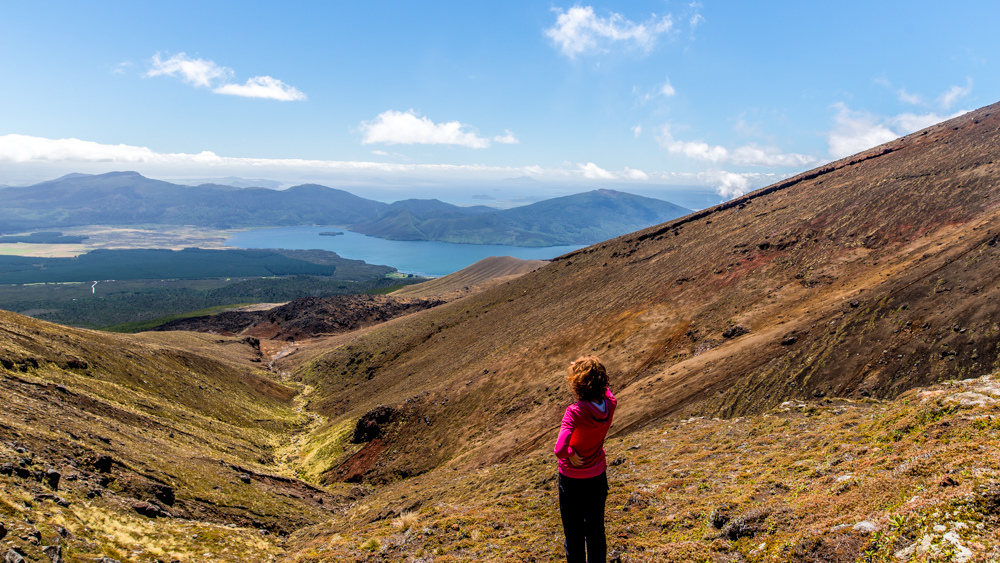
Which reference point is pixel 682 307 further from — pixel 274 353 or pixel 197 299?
pixel 197 299

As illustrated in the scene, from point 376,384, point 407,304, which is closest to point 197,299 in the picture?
point 407,304

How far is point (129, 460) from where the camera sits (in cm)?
1727

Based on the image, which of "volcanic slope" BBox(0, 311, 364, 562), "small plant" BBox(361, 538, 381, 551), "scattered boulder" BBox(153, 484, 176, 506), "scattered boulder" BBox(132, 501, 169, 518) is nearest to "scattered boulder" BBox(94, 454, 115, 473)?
"volcanic slope" BBox(0, 311, 364, 562)

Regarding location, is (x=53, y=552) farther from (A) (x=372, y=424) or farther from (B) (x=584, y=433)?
(A) (x=372, y=424)

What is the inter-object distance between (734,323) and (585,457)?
2808 cm

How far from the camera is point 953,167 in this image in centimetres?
3950

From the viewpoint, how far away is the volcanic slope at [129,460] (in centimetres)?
1170

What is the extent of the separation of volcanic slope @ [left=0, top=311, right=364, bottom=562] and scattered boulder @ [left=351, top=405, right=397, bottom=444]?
494 cm

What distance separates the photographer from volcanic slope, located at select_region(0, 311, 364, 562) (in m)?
11.7

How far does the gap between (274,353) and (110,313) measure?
140825 millimetres

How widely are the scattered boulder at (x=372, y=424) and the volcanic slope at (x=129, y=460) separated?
4935 millimetres

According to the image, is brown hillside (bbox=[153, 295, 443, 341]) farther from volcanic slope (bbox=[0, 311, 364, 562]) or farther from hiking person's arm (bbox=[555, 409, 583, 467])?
hiking person's arm (bbox=[555, 409, 583, 467])

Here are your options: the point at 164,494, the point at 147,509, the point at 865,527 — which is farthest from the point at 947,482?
the point at 164,494

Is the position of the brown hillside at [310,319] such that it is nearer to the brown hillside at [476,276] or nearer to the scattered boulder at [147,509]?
the brown hillside at [476,276]
